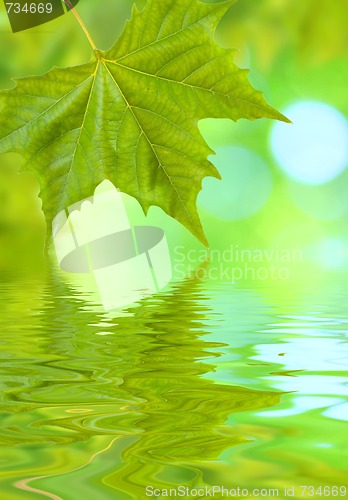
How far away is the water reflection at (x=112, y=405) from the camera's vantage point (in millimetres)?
572

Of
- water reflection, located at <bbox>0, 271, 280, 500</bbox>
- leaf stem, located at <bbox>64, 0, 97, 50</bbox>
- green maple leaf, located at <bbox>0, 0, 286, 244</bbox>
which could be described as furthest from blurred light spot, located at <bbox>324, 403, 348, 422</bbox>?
leaf stem, located at <bbox>64, 0, 97, 50</bbox>

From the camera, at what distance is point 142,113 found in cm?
59

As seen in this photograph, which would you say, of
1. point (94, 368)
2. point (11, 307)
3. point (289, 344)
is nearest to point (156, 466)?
point (94, 368)

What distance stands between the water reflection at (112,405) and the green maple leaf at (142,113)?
18 centimetres

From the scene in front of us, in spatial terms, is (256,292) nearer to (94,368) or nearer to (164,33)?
(94,368)

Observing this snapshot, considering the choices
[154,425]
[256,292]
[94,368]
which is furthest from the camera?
[256,292]

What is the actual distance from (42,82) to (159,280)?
1.98 m

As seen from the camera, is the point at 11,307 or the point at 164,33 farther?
the point at 11,307

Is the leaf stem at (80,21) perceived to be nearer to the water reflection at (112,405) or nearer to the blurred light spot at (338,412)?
the water reflection at (112,405)

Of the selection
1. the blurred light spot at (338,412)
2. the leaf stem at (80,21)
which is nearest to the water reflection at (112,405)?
the blurred light spot at (338,412)

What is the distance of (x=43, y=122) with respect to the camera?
604mm

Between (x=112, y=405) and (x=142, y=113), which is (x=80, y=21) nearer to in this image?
(x=142, y=113)

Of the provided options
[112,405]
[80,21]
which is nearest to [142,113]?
[80,21]

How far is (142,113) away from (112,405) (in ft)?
1.08
